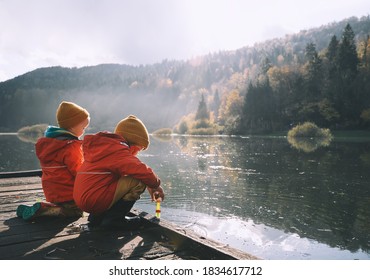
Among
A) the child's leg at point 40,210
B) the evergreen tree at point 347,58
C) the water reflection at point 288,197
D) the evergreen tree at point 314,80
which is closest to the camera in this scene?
the child's leg at point 40,210

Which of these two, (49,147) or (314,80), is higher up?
(314,80)

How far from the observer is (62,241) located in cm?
454

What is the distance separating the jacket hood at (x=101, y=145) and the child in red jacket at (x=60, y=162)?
786mm

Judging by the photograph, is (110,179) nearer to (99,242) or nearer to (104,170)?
(104,170)

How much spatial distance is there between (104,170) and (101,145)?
0.36 m

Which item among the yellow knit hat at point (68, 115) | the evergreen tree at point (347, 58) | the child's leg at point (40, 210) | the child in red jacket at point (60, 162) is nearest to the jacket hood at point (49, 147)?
the child in red jacket at point (60, 162)

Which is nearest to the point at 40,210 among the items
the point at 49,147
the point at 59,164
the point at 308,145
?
the point at 59,164

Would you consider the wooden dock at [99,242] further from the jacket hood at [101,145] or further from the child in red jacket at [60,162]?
the jacket hood at [101,145]

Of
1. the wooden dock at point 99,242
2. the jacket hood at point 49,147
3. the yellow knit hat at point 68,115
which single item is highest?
the yellow knit hat at point 68,115

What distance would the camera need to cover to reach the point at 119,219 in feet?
16.6

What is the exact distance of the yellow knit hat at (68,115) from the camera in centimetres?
570

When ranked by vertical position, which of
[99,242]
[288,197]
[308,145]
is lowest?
[308,145]

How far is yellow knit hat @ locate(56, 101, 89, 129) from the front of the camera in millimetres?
5695

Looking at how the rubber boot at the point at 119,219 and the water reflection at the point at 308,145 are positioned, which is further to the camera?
the water reflection at the point at 308,145
